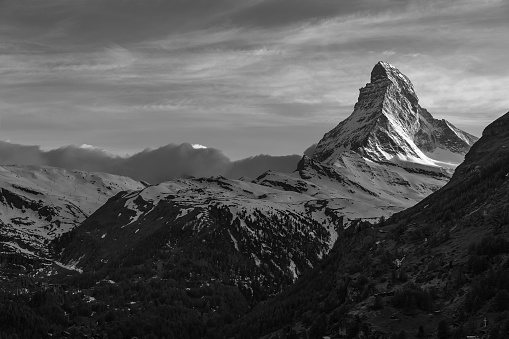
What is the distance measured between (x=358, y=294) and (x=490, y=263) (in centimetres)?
4823

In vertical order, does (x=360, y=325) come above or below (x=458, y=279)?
below

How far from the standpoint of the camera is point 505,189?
200 metres

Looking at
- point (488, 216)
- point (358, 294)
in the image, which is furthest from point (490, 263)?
point (358, 294)

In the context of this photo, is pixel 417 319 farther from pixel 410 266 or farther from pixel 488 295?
pixel 410 266

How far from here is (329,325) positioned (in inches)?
7421

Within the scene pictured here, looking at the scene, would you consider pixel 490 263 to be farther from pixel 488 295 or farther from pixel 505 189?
pixel 505 189

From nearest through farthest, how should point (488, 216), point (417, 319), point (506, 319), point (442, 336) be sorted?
point (506, 319) → point (442, 336) → point (417, 319) → point (488, 216)

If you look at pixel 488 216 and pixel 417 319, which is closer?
pixel 417 319

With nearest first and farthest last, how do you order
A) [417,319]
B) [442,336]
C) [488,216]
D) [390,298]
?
[442,336], [417,319], [390,298], [488,216]

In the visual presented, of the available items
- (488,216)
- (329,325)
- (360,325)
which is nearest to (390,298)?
(360,325)

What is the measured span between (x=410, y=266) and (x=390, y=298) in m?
22.6

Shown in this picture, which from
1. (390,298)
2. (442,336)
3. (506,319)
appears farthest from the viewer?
(390,298)

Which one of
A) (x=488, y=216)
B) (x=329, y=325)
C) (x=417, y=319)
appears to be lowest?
(x=329, y=325)

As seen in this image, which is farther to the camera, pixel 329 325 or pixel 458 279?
pixel 329 325
